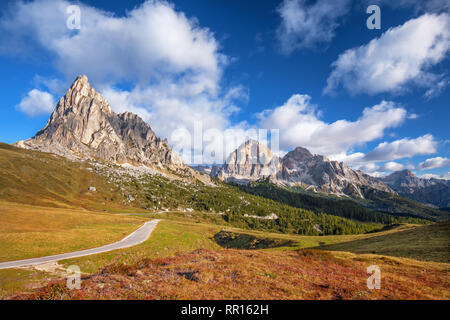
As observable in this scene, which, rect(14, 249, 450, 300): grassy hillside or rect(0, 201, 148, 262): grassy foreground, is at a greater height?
rect(14, 249, 450, 300): grassy hillside

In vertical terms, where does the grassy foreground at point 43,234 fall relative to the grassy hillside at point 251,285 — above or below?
below

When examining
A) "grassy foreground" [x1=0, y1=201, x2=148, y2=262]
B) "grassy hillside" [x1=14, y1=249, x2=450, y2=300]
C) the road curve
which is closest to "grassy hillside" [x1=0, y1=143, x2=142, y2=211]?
"grassy foreground" [x1=0, y1=201, x2=148, y2=262]

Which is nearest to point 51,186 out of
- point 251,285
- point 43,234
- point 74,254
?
point 43,234

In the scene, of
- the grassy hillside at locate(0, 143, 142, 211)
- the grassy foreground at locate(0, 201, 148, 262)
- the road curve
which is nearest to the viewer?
the road curve

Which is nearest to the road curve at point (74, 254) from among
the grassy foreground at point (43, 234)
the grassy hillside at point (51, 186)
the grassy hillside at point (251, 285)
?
the grassy foreground at point (43, 234)

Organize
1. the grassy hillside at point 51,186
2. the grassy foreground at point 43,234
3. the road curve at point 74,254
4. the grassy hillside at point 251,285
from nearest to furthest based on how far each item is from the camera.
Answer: the grassy hillside at point 251,285
the road curve at point 74,254
the grassy foreground at point 43,234
the grassy hillside at point 51,186

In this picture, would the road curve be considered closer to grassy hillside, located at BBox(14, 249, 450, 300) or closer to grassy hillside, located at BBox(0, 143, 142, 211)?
grassy hillside, located at BBox(14, 249, 450, 300)

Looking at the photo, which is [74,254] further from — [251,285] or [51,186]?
[51,186]

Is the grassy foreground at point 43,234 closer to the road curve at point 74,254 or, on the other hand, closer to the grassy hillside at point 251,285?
the road curve at point 74,254

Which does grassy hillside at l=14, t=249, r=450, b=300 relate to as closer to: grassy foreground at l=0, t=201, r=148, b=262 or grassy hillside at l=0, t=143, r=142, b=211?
grassy foreground at l=0, t=201, r=148, b=262

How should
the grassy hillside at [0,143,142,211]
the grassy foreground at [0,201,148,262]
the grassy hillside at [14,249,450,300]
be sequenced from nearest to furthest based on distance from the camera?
the grassy hillside at [14,249,450,300] < the grassy foreground at [0,201,148,262] < the grassy hillside at [0,143,142,211]

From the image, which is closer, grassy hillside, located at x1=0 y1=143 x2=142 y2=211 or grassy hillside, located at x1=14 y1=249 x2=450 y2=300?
grassy hillside, located at x1=14 y1=249 x2=450 y2=300

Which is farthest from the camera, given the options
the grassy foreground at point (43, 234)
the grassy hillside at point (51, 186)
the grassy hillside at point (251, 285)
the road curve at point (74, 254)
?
the grassy hillside at point (51, 186)
